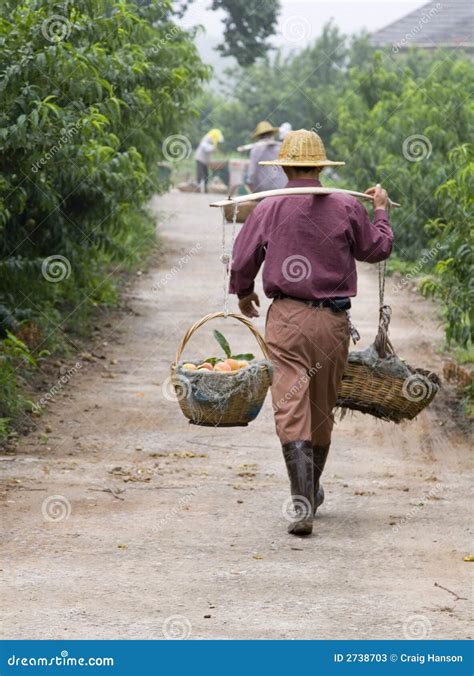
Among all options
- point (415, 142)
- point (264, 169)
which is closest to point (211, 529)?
point (264, 169)

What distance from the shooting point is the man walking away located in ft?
23.6

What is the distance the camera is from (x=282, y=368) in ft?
24.2

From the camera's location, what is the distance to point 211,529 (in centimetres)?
736

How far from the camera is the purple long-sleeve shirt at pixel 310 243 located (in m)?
7.17

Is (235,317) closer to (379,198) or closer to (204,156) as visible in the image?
(379,198)

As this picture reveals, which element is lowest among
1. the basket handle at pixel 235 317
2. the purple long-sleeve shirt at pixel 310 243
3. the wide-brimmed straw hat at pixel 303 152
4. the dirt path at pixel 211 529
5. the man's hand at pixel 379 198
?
the dirt path at pixel 211 529

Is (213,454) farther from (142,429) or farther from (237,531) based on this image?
(237,531)

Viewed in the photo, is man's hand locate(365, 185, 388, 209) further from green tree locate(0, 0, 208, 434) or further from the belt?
green tree locate(0, 0, 208, 434)

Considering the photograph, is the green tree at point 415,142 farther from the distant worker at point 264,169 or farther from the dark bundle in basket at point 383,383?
the dark bundle in basket at point 383,383

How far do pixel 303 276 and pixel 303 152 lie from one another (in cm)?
64

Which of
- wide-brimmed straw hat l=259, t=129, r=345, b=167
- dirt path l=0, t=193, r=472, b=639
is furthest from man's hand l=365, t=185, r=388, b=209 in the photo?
dirt path l=0, t=193, r=472, b=639

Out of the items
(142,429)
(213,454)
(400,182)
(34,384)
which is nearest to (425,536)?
(213,454)

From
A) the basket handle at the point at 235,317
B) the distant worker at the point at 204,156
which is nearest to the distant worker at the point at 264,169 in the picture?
the basket handle at the point at 235,317

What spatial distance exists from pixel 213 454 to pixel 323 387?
2.05m
